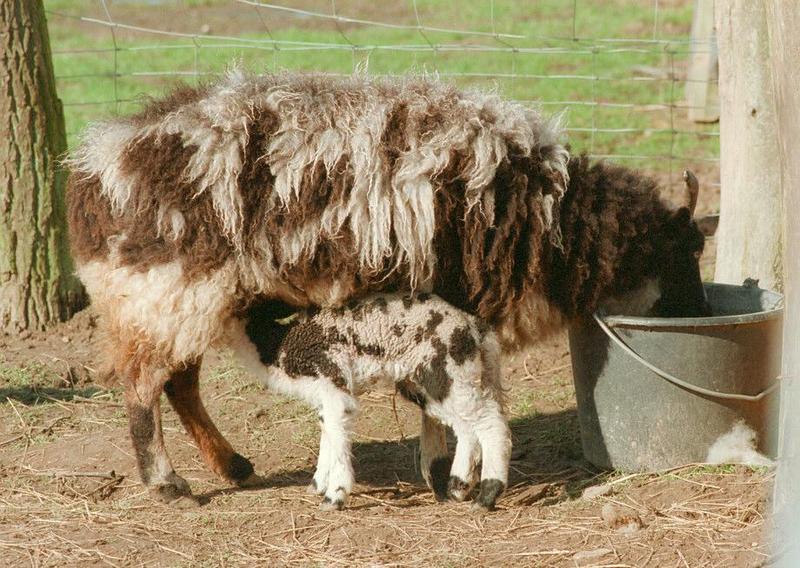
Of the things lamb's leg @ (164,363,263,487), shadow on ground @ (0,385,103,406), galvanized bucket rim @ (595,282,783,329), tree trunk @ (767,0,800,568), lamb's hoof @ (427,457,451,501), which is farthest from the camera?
shadow on ground @ (0,385,103,406)

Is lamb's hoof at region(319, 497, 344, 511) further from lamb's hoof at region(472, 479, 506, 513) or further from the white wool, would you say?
the white wool

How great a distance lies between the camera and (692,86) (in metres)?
10.4

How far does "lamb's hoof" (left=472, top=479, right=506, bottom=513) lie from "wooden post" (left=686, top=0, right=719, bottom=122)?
611 cm

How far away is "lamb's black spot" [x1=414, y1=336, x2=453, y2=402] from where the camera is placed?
4.71m

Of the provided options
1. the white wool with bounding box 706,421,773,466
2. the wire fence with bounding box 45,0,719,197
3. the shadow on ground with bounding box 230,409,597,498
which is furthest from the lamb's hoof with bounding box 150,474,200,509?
the wire fence with bounding box 45,0,719,197

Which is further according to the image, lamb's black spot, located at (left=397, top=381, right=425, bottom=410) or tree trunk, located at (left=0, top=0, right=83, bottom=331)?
tree trunk, located at (left=0, top=0, right=83, bottom=331)

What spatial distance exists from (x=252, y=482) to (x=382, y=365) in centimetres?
100

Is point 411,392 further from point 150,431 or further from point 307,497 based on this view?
point 150,431

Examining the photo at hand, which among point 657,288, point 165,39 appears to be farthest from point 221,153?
point 165,39

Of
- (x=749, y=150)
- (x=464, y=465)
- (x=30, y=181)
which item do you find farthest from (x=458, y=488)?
(x=30, y=181)

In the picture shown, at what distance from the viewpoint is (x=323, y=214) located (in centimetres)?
451

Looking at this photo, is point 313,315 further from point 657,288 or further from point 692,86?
point 692,86

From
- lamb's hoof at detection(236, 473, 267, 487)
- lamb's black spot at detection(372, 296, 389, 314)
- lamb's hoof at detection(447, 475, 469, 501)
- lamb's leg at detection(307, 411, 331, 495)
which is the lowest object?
lamb's hoof at detection(236, 473, 267, 487)

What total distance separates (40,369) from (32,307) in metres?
0.51
